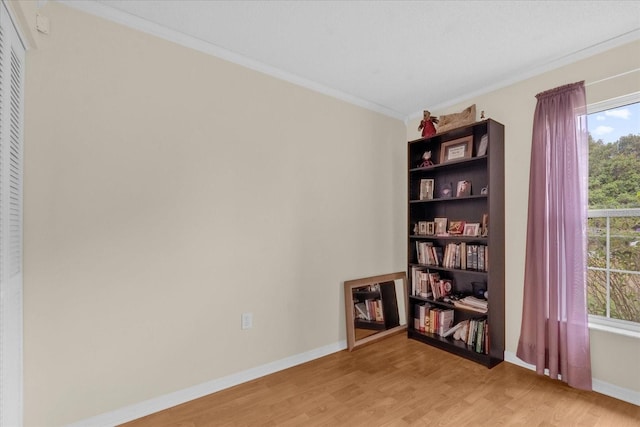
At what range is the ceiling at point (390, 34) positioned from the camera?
1.75 metres

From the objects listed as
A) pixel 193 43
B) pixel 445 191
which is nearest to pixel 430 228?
pixel 445 191

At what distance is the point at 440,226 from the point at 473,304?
0.78 meters

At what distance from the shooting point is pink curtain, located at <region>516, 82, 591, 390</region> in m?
2.10

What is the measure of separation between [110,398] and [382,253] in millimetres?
2444

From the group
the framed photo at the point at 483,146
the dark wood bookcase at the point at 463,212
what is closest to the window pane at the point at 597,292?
the dark wood bookcase at the point at 463,212

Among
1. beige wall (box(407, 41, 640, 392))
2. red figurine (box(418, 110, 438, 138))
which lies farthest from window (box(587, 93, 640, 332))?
red figurine (box(418, 110, 438, 138))

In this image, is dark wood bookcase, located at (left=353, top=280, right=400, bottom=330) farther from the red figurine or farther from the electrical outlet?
the red figurine

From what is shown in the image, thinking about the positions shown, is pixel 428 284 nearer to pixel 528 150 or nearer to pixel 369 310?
pixel 369 310

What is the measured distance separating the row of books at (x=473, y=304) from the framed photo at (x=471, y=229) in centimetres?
57

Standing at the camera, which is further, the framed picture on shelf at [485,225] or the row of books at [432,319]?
the row of books at [432,319]

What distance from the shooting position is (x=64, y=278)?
1.64 m

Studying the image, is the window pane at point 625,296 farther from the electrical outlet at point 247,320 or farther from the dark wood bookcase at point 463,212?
the electrical outlet at point 247,320

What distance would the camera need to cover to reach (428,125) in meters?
3.00

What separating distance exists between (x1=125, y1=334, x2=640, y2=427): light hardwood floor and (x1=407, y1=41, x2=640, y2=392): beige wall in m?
0.23
